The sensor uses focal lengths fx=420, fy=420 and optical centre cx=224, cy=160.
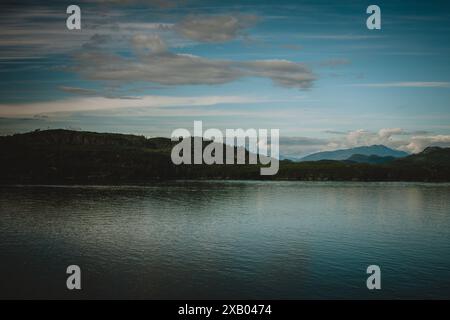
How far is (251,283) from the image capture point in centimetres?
4556

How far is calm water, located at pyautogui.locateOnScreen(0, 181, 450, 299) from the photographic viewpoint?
44.4 meters

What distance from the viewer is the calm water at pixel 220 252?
4438 centimetres

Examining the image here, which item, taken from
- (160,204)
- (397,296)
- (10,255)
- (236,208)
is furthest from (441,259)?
(160,204)

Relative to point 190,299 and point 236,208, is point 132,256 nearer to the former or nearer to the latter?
point 190,299

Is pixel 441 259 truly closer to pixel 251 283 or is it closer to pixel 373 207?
pixel 251 283

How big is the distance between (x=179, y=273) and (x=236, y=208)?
74.7m

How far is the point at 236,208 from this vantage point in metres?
124

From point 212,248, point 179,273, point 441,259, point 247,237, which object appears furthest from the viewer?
point 247,237

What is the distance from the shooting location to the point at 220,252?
204 ft
